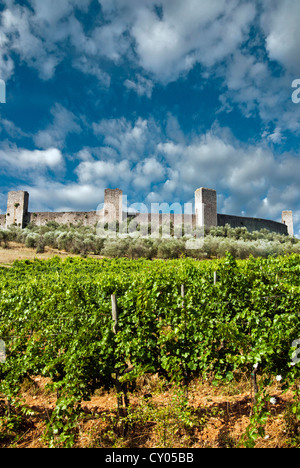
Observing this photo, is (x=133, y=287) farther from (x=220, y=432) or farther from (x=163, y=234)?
(x=163, y=234)

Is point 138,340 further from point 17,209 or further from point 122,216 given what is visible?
point 17,209

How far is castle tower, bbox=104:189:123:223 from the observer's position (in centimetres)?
2667

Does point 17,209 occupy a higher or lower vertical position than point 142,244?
higher

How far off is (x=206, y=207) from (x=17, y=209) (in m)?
18.8

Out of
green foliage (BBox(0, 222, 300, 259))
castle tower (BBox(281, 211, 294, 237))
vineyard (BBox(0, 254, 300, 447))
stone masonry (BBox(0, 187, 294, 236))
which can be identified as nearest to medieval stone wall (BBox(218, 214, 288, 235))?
stone masonry (BBox(0, 187, 294, 236))

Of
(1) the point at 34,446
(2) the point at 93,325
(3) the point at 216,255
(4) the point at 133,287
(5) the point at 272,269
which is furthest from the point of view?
(3) the point at 216,255

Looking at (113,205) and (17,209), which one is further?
(17,209)

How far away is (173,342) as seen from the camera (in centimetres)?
312

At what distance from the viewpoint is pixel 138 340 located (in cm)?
287

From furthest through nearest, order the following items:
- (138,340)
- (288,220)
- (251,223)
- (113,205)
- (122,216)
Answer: (288,220) → (251,223) → (113,205) → (122,216) → (138,340)

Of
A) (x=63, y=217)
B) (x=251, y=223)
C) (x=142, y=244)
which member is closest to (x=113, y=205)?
(x=63, y=217)

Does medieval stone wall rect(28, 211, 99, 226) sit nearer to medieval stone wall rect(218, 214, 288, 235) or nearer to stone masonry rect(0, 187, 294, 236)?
stone masonry rect(0, 187, 294, 236)

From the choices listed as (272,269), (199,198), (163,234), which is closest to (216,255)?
(163,234)

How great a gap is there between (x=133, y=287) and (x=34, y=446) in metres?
1.85
